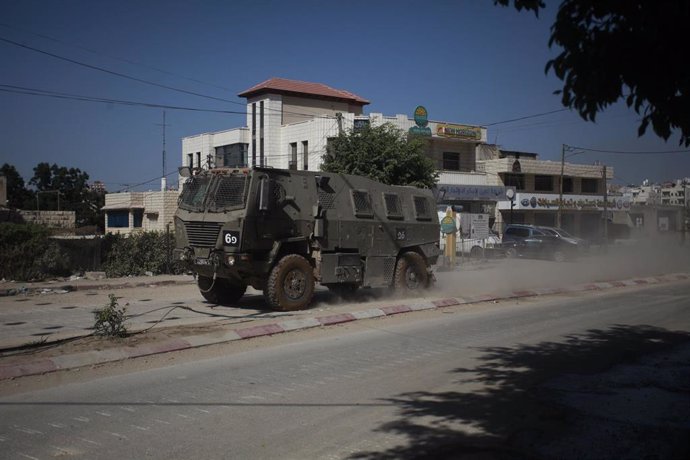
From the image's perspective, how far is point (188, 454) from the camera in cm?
469

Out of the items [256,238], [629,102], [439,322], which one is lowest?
[439,322]

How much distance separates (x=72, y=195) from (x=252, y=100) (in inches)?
1640

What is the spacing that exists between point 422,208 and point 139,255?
9.51 metres

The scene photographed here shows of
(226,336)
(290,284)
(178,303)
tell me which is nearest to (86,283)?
(178,303)

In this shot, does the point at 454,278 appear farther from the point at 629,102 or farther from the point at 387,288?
the point at 629,102

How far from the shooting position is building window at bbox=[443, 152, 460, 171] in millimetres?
46150

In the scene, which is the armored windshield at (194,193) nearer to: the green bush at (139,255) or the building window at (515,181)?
the green bush at (139,255)

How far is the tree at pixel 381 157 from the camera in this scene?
28.4 m

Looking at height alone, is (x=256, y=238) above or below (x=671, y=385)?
above

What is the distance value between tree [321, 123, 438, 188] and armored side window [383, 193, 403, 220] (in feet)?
44.5

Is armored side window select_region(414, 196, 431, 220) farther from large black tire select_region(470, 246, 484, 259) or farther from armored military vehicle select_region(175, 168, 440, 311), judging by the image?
large black tire select_region(470, 246, 484, 259)

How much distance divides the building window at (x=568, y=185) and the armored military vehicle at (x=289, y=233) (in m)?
43.0

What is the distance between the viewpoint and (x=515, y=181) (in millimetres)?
49469

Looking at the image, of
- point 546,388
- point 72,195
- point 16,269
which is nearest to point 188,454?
point 546,388
